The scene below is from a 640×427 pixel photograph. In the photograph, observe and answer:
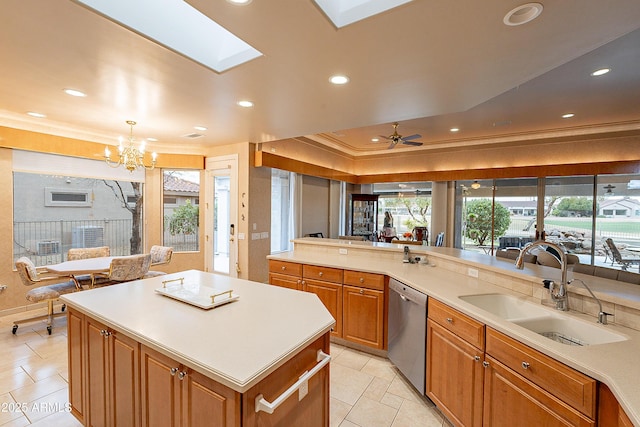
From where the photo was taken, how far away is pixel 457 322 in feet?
6.18

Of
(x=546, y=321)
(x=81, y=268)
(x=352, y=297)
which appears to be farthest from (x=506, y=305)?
(x=81, y=268)

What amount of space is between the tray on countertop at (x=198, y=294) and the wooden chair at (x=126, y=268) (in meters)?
2.06

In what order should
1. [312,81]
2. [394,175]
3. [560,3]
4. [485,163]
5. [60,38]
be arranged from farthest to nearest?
[394,175]
[485,163]
[312,81]
[60,38]
[560,3]

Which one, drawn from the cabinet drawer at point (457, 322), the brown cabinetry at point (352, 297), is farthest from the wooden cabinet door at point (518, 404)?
the brown cabinetry at point (352, 297)

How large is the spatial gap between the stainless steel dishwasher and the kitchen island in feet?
3.18

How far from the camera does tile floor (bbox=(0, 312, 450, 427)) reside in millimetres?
2078

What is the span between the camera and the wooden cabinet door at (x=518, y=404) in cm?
125

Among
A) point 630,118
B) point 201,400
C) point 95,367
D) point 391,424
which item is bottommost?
point 391,424

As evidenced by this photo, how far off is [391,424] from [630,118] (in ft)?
19.4

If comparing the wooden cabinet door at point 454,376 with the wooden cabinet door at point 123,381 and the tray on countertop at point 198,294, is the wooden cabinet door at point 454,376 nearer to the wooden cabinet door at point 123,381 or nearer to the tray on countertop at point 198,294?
the tray on countertop at point 198,294

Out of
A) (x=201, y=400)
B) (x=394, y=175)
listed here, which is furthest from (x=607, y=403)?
(x=394, y=175)

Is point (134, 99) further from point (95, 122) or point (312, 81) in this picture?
point (312, 81)

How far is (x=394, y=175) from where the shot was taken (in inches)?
271

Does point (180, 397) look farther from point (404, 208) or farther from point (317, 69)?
point (404, 208)
